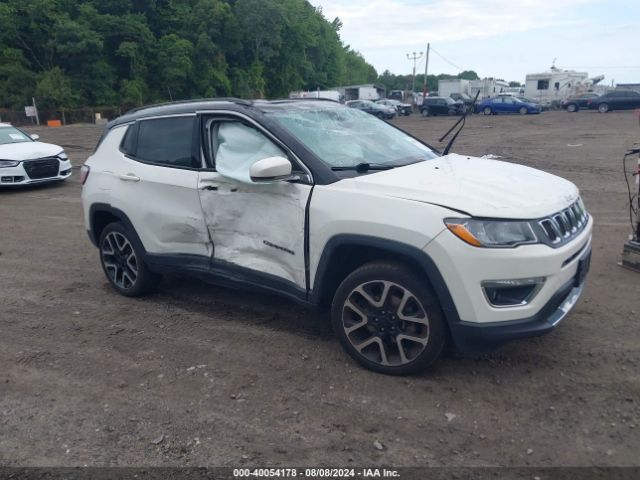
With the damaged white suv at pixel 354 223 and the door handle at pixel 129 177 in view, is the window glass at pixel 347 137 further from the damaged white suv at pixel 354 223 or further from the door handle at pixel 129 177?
the door handle at pixel 129 177

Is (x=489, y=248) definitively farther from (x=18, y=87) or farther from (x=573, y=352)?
(x=18, y=87)

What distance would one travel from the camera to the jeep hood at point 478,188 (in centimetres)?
328

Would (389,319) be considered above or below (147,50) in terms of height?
below

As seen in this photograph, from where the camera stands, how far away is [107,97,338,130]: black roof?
14.1 ft

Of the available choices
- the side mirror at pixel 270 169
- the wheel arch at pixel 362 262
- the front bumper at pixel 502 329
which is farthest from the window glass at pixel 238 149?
the front bumper at pixel 502 329

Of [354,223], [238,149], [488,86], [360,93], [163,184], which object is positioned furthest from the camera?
[360,93]

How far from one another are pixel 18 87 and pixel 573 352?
57496 mm

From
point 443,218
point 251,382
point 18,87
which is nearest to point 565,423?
point 443,218

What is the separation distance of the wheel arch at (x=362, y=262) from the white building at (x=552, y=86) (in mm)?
49537

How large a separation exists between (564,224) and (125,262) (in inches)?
153

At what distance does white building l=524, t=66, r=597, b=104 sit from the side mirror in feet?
163

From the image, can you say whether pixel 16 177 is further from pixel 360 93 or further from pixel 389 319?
pixel 360 93

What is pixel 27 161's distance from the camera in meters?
11.6

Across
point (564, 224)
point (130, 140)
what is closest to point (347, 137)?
point (564, 224)
